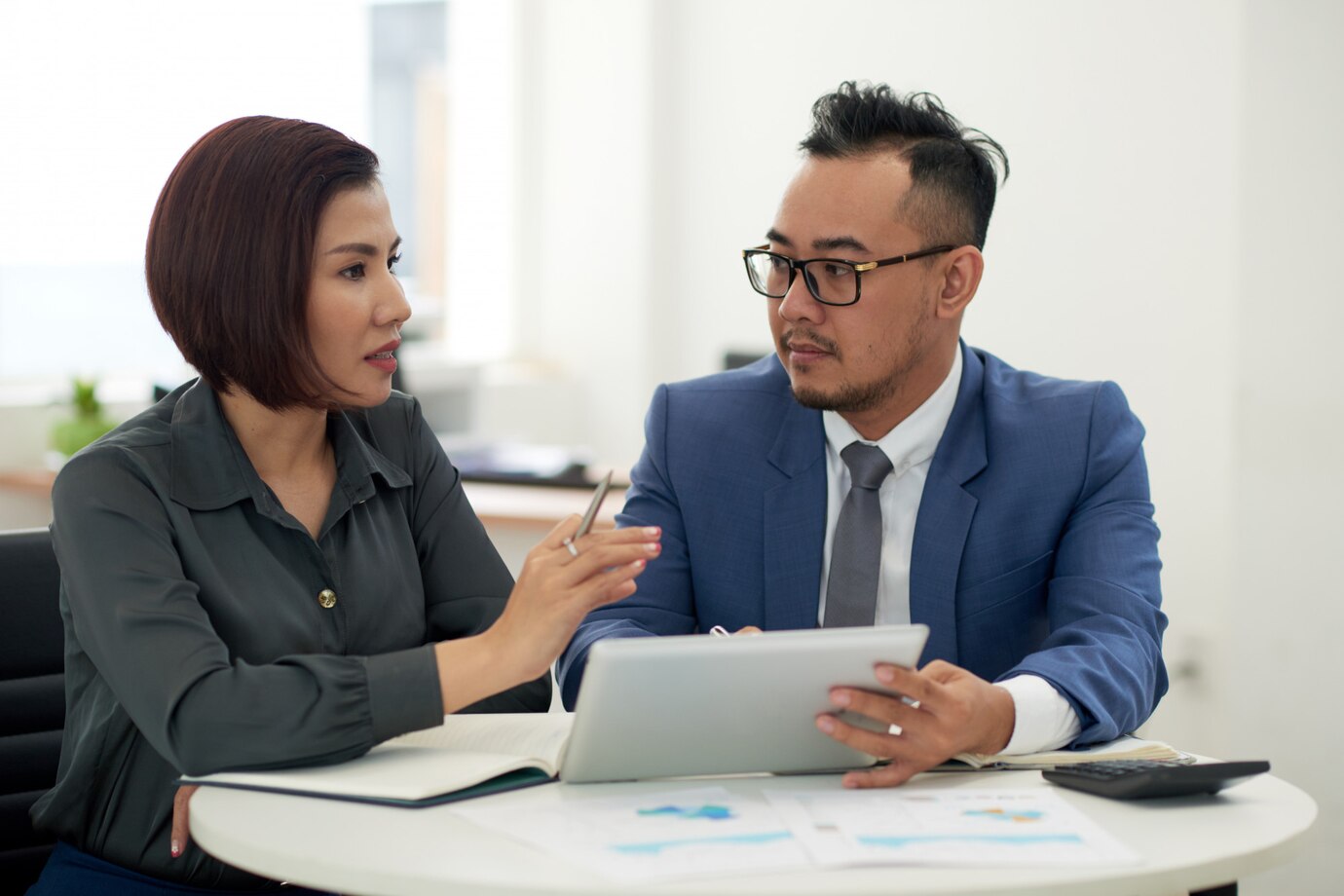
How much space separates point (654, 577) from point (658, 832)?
2.69 feet

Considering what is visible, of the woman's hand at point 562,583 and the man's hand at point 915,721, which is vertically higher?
the woman's hand at point 562,583

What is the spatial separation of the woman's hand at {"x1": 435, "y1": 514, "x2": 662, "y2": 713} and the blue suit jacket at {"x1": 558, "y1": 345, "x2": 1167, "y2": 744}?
0.36 meters

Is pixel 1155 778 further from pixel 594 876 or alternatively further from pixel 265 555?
pixel 265 555

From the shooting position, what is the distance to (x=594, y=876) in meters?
1.13

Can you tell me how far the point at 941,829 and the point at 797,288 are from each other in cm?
91

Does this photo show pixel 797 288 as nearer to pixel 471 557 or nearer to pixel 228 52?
pixel 471 557

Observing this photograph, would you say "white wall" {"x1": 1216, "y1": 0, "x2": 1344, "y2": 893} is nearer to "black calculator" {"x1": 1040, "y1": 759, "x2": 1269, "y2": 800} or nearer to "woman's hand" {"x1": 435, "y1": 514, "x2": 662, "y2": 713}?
"black calculator" {"x1": 1040, "y1": 759, "x2": 1269, "y2": 800}

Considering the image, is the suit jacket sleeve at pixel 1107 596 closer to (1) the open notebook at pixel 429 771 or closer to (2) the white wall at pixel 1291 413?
(1) the open notebook at pixel 429 771

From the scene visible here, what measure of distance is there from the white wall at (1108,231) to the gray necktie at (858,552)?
1499 mm

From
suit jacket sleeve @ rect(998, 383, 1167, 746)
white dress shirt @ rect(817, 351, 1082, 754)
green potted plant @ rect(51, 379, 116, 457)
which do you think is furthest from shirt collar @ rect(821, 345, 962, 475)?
green potted plant @ rect(51, 379, 116, 457)

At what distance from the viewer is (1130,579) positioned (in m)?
1.84

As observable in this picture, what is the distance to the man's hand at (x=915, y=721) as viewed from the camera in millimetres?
1361

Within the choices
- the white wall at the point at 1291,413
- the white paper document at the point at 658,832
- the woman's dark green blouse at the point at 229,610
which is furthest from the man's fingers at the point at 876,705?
the white wall at the point at 1291,413

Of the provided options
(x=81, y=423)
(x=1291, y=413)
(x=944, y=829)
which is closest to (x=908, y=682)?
(x=944, y=829)
